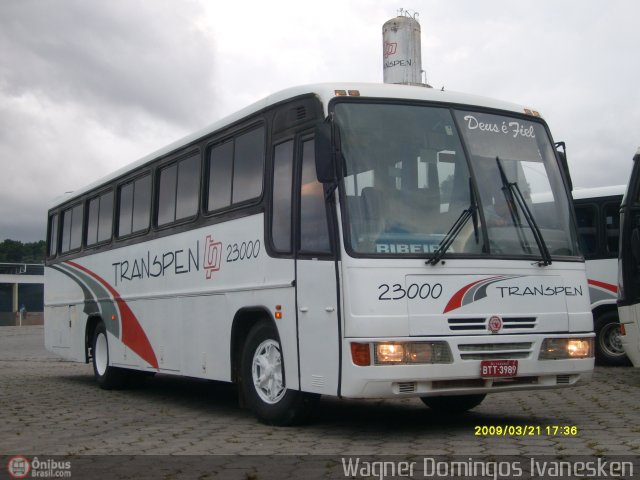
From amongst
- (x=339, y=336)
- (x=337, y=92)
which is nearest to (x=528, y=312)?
(x=339, y=336)

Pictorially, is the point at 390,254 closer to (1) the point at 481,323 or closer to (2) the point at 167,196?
(1) the point at 481,323

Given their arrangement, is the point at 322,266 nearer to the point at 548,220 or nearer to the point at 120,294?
the point at 548,220

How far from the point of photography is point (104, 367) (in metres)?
15.2

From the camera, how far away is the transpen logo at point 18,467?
687 centimetres

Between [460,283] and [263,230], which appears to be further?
[263,230]

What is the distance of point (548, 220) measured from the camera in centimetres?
902

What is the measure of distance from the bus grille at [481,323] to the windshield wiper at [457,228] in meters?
0.56

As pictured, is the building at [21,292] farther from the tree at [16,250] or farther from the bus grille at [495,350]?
the bus grille at [495,350]

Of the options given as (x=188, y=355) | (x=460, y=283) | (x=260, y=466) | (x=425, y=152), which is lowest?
(x=260, y=466)

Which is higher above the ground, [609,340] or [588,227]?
[588,227]

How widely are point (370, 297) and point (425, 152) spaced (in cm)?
156

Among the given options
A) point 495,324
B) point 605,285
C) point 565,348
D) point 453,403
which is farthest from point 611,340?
point 495,324

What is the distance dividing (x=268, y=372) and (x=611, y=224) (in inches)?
415

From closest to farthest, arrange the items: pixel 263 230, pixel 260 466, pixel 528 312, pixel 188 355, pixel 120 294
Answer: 1. pixel 260 466
2. pixel 528 312
3. pixel 263 230
4. pixel 188 355
5. pixel 120 294
